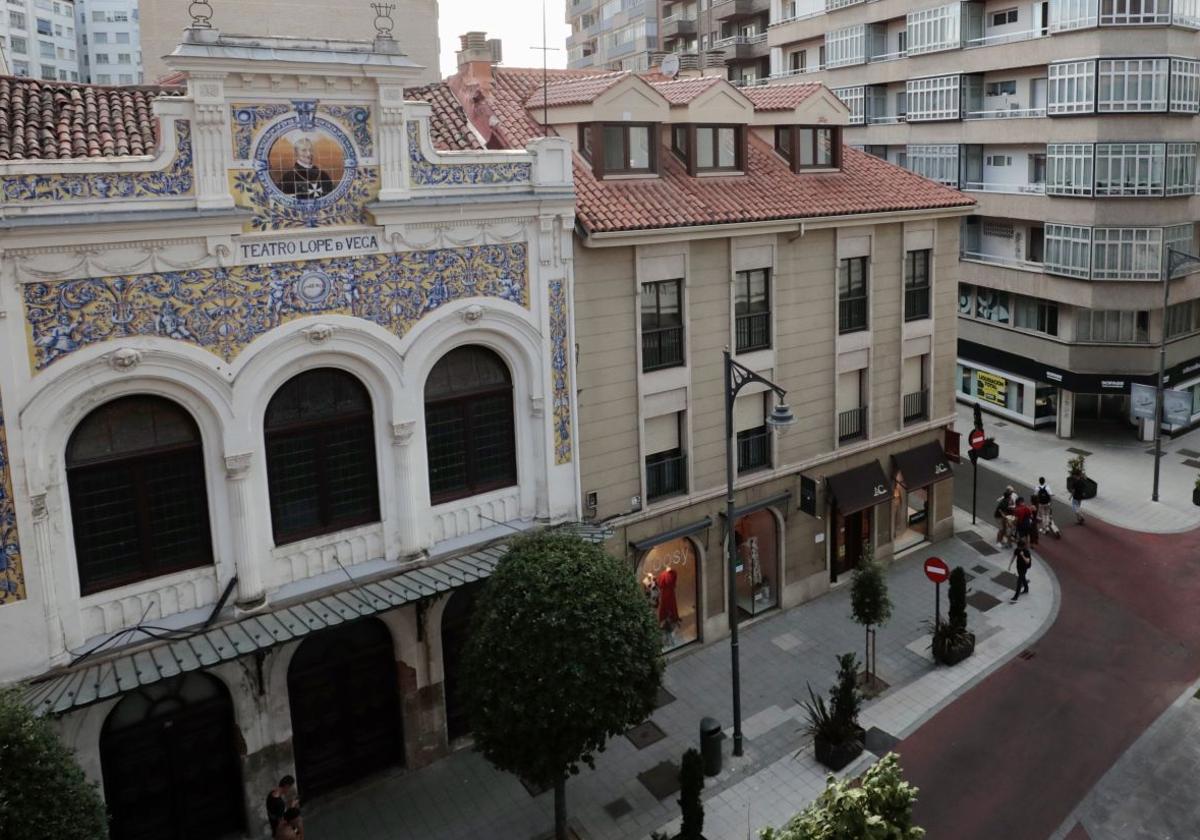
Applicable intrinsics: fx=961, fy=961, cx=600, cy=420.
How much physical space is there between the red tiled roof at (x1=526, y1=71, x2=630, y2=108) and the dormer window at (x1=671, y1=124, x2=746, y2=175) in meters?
2.35

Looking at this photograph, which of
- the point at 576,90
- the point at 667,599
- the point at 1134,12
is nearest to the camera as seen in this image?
the point at 576,90

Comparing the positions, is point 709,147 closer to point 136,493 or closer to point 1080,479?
point 136,493

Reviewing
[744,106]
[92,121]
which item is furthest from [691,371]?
[92,121]

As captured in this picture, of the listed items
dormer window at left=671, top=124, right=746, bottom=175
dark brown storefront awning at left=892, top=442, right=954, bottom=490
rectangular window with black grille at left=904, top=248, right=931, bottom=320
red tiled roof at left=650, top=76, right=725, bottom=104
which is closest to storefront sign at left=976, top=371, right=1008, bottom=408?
dark brown storefront awning at left=892, top=442, right=954, bottom=490

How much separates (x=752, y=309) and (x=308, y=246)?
1191cm

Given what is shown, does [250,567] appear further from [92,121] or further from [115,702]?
[92,121]

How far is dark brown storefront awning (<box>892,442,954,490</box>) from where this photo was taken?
1121 inches

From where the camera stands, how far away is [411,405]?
61.4 ft

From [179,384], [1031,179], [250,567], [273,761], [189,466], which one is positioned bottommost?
[273,761]

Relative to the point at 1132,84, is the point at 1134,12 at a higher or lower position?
higher

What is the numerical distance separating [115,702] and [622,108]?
53.4 feet

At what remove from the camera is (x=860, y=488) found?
27.2 metres

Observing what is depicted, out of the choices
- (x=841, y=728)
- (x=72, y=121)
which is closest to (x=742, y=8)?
(x=72, y=121)

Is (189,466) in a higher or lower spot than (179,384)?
lower
